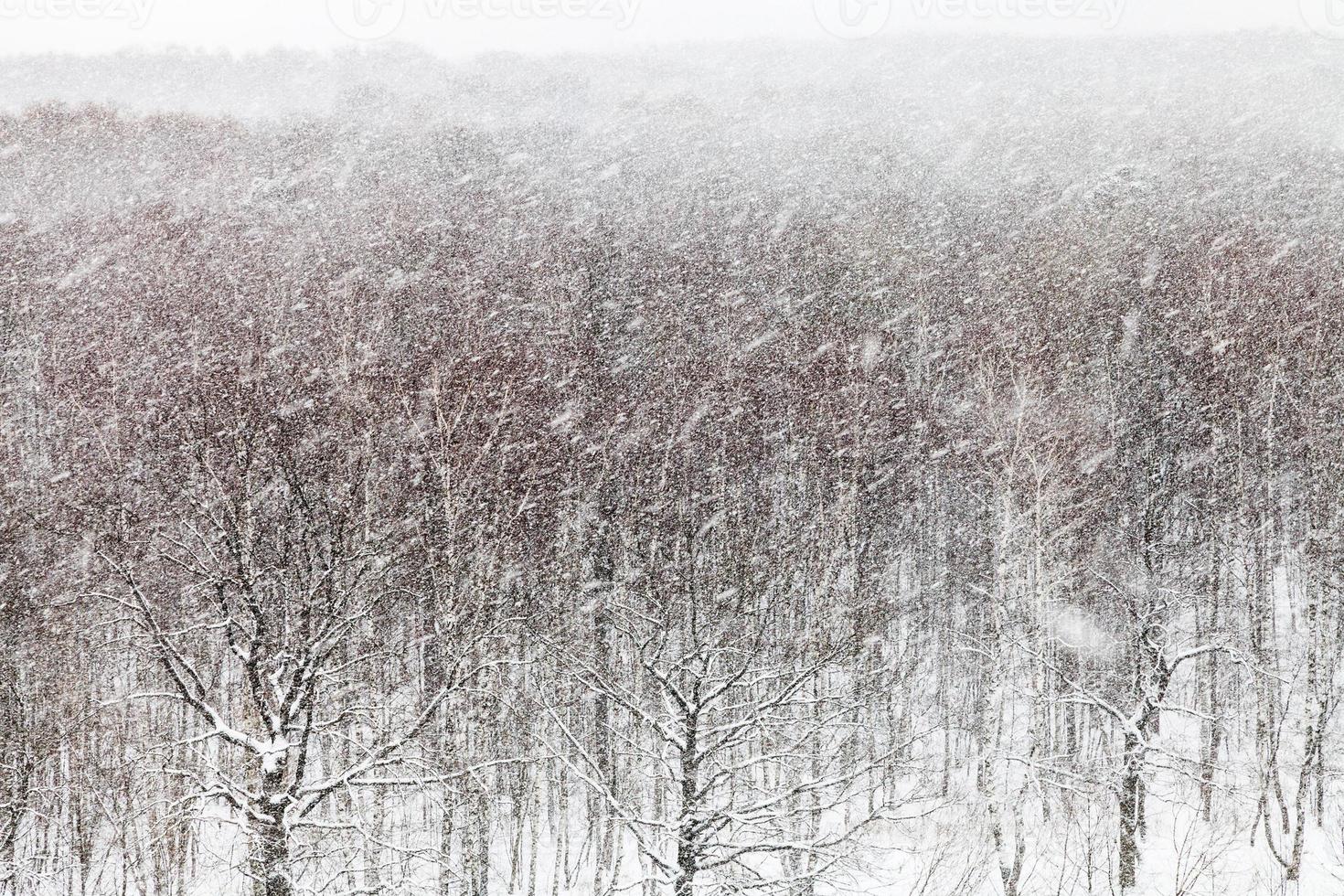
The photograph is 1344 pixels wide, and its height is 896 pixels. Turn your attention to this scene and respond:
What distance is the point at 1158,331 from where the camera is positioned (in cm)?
3444

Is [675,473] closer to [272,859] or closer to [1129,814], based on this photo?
[1129,814]

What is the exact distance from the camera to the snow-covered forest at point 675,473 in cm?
1533

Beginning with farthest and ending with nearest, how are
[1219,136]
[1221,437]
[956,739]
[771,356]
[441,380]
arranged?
[1219,136] < [771,356] < [1221,437] < [956,739] < [441,380]

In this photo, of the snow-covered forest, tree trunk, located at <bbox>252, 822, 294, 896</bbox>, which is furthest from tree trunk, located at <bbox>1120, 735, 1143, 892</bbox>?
tree trunk, located at <bbox>252, 822, 294, 896</bbox>

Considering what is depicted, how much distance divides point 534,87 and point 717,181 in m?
10.2

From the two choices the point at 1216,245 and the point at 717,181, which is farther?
the point at 717,181

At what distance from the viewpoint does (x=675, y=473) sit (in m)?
25.4

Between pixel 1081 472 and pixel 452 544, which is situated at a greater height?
pixel 1081 472

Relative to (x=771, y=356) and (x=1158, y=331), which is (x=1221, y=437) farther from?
(x=771, y=356)

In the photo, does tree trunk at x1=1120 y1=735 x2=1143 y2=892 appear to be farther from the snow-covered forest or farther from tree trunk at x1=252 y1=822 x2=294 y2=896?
tree trunk at x1=252 y1=822 x2=294 y2=896

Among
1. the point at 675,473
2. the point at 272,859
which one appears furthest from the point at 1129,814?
the point at 272,859

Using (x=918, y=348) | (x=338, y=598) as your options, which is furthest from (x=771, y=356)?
(x=338, y=598)

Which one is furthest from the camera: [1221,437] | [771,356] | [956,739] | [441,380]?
[771,356]

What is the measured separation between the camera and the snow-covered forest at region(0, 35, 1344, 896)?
50.3ft
